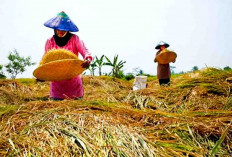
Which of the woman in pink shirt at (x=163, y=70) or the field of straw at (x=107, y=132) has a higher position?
the woman in pink shirt at (x=163, y=70)

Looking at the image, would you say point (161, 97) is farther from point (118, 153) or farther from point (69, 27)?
point (118, 153)

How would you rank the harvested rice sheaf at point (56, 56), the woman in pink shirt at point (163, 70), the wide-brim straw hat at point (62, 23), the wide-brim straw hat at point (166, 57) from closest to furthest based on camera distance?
the harvested rice sheaf at point (56, 56)
the wide-brim straw hat at point (62, 23)
the wide-brim straw hat at point (166, 57)
the woman in pink shirt at point (163, 70)

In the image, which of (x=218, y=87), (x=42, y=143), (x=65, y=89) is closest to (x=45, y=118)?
(x=42, y=143)

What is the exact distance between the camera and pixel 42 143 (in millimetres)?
1215

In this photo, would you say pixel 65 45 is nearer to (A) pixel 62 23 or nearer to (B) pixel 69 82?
(A) pixel 62 23

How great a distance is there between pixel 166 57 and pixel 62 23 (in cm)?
291

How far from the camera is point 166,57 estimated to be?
5.12 metres

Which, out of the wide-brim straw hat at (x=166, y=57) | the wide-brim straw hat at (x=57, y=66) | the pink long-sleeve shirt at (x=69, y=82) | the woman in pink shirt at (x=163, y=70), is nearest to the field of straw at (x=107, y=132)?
the wide-brim straw hat at (x=57, y=66)

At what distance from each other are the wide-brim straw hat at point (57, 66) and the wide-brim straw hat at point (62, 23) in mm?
458

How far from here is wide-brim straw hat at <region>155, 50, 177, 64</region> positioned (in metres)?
4.96

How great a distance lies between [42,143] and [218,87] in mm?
2548

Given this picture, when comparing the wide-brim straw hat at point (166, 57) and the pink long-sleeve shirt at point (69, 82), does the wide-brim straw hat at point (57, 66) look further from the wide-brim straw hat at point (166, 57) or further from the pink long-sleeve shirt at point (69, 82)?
the wide-brim straw hat at point (166, 57)

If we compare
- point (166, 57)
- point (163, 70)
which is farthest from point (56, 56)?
point (163, 70)

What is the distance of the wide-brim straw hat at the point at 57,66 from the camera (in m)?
2.12
